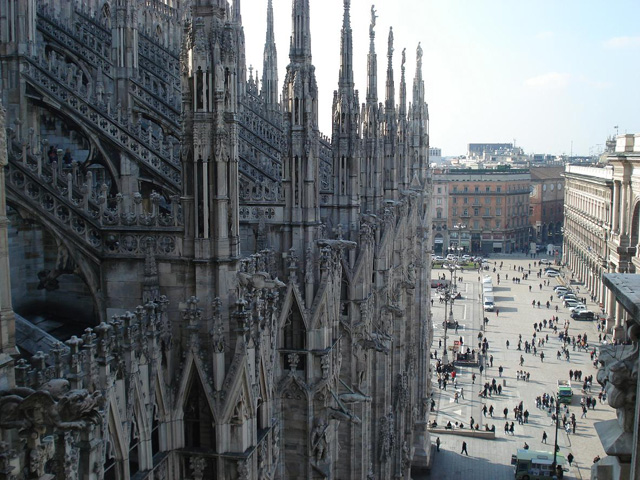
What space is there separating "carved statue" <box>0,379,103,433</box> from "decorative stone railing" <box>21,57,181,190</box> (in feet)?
38.5

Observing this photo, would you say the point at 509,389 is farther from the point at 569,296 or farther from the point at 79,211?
the point at 79,211

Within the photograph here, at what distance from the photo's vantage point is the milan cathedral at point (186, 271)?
345 inches

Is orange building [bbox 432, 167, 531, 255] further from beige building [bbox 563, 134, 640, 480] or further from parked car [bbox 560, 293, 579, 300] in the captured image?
parked car [bbox 560, 293, 579, 300]

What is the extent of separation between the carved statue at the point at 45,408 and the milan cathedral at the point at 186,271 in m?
0.02

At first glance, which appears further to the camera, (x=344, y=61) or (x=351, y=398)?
(x=344, y=61)

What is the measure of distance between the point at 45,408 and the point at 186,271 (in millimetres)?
5352

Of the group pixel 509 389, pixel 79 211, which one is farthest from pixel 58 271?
pixel 509 389

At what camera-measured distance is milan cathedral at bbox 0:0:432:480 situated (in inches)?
345

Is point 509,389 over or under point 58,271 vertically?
under

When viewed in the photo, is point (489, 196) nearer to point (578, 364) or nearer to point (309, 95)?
→ point (578, 364)

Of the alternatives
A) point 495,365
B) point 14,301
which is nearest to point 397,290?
point 14,301

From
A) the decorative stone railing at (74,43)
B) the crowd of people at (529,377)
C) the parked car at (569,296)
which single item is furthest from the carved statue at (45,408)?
the parked car at (569,296)

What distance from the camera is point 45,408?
628 centimetres

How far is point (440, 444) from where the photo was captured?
38.3 metres
